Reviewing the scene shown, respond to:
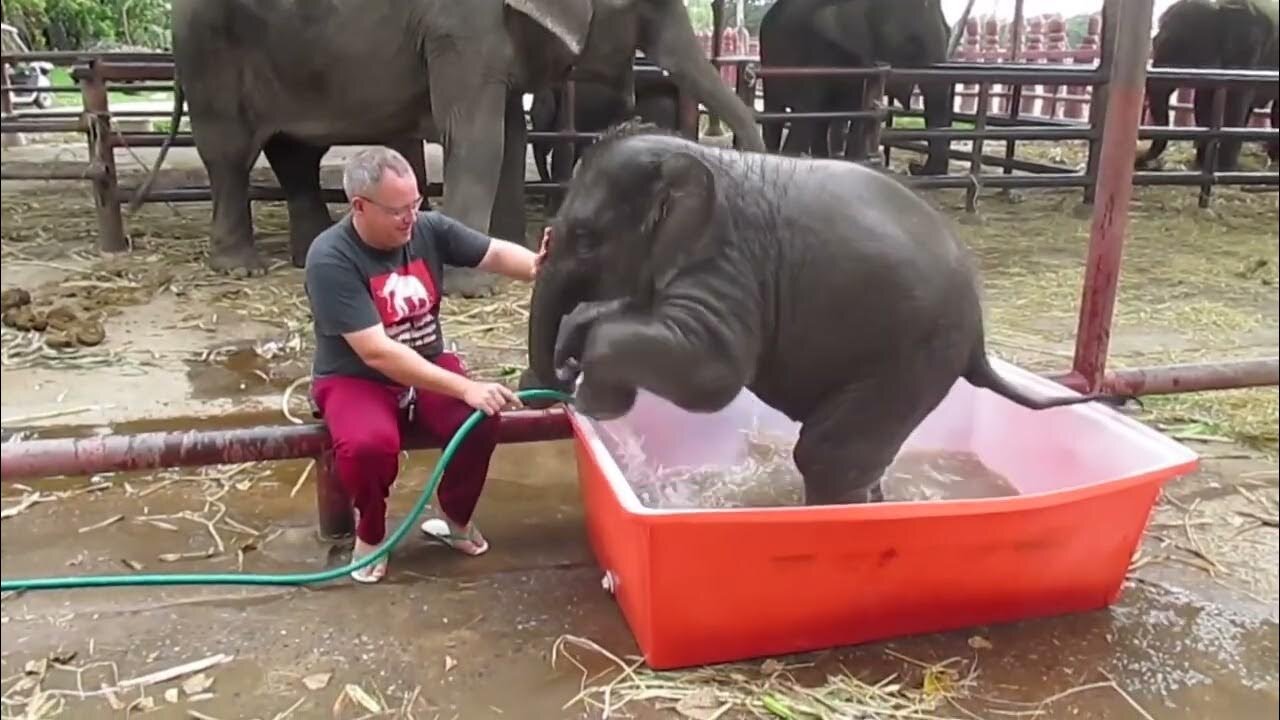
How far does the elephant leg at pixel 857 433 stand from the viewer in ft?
4.41

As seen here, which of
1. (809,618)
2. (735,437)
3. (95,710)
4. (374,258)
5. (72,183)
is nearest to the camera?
(95,710)

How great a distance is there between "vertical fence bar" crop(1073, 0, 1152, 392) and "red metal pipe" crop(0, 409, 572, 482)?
2.65 feet

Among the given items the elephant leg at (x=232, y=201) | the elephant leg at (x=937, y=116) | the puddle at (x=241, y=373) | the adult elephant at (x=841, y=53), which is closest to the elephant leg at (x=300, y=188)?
the elephant leg at (x=232, y=201)

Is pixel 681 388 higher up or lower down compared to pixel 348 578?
higher up

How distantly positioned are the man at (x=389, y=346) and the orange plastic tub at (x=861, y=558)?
0.17 metres

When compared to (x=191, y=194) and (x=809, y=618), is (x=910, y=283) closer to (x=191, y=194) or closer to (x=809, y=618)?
(x=809, y=618)

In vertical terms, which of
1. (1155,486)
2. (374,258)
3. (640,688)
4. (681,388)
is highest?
(374,258)

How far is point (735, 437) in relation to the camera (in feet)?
5.84

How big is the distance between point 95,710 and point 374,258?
592 mm

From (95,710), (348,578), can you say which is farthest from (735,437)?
(95,710)

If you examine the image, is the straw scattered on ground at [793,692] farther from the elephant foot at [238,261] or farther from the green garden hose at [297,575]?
the elephant foot at [238,261]

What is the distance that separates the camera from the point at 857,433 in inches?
53.5

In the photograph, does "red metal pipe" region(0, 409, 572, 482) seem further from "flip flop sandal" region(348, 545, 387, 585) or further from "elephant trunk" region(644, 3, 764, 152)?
"elephant trunk" region(644, 3, 764, 152)

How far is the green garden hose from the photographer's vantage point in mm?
1383
